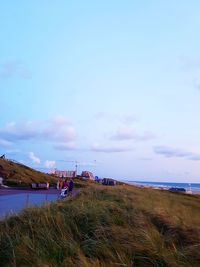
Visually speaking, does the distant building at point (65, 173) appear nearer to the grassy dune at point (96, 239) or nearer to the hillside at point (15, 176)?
the hillside at point (15, 176)

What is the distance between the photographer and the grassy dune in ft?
29.0

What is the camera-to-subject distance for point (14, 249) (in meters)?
9.61

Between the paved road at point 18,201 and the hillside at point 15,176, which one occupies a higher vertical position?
the hillside at point 15,176

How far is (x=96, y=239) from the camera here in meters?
10.1

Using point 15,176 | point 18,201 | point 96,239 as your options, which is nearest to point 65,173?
point 15,176

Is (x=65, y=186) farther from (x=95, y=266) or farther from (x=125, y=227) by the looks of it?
(x=95, y=266)

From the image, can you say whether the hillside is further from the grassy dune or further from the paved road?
the grassy dune

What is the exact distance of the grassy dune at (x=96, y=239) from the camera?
8.84 meters

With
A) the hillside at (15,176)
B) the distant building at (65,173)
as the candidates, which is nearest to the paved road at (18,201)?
the hillside at (15,176)

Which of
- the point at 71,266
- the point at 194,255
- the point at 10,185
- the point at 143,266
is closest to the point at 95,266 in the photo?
the point at 71,266

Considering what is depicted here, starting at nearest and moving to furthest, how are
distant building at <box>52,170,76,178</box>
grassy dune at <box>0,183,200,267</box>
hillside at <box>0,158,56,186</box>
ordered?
grassy dune at <box>0,183,200,267</box> → hillside at <box>0,158,56,186</box> → distant building at <box>52,170,76,178</box>

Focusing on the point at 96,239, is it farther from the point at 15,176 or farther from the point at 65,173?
the point at 65,173

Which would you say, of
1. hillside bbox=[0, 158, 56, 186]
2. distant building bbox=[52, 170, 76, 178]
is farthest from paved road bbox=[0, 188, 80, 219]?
distant building bbox=[52, 170, 76, 178]

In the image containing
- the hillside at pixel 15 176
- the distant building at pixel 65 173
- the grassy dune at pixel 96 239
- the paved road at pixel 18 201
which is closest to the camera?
the grassy dune at pixel 96 239
